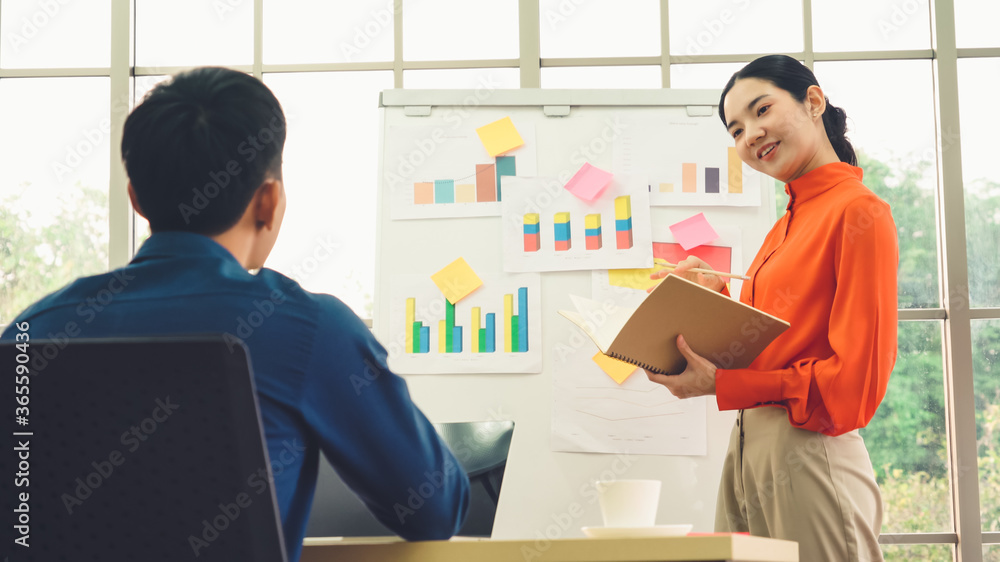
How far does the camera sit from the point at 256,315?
72 cm

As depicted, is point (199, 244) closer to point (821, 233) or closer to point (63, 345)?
point (63, 345)

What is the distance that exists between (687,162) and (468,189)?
25.2 inches

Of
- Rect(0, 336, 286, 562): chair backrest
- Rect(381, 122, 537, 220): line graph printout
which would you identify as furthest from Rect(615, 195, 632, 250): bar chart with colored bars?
Rect(0, 336, 286, 562): chair backrest

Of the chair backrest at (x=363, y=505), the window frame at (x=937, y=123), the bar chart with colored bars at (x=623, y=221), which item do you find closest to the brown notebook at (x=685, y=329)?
the chair backrest at (x=363, y=505)

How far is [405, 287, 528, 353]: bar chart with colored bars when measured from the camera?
2268 mm

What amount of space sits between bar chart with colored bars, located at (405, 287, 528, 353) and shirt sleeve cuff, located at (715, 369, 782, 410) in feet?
2.48

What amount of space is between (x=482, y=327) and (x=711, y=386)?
2.66 feet

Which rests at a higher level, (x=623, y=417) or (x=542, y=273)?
(x=542, y=273)

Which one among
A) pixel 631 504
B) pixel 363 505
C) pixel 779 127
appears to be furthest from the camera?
pixel 779 127

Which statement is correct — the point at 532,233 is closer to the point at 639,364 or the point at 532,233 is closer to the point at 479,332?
the point at 479,332

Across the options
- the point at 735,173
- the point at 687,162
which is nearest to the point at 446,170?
the point at 687,162

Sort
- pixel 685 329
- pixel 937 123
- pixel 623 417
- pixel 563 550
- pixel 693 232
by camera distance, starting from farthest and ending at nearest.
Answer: pixel 937 123, pixel 693 232, pixel 623 417, pixel 685 329, pixel 563 550

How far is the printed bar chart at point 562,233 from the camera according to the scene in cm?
231

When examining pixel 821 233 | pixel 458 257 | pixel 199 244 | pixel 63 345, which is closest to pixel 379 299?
pixel 458 257
